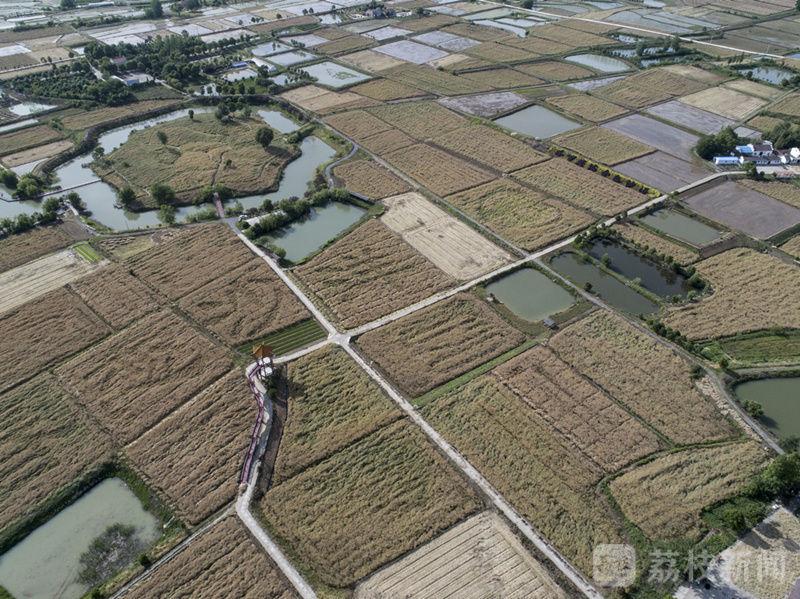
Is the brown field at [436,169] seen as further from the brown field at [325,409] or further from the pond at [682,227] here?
the brown field at [325,409]

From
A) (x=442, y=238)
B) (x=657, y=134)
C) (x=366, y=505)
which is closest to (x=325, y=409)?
(x=366, y=505)

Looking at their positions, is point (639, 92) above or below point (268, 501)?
above

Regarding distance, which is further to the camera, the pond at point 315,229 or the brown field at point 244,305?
the pond at point 315,229

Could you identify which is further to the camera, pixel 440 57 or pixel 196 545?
pixel 440 57

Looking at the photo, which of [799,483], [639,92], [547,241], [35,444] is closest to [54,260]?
[35,444]

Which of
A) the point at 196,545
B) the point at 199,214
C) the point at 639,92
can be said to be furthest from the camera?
the point at 639,92

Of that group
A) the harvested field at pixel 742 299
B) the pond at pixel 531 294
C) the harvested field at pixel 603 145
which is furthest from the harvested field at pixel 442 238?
the harvested field at pixel 603 145

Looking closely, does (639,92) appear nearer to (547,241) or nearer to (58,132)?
(547,241)
